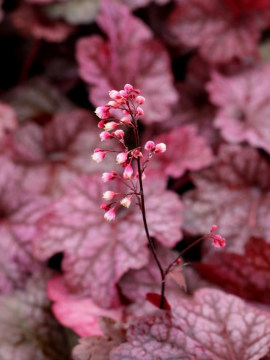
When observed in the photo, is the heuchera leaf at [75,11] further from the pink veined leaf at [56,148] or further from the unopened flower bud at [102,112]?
the unopened flower bud at [102,112]

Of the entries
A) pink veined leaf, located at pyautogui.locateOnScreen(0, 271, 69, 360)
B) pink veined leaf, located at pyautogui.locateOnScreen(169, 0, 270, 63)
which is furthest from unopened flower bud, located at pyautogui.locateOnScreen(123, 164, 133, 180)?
pink veined leaf, located at pyautogui.locateOnScreen(169, 0, 270, 63)

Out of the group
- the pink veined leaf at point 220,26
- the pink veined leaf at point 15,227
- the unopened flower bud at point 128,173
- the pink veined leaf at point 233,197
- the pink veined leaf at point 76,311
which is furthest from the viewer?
the pink veined leaf at point 220,26

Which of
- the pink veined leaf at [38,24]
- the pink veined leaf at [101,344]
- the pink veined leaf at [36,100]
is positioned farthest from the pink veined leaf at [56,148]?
the pink veined leaf at [101,344]

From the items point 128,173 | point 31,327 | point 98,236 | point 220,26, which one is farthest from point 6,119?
point 128,173

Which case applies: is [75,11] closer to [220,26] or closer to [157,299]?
[220,26]

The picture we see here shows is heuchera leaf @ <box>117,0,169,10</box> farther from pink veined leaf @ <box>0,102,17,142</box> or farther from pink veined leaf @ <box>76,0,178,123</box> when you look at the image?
pink veined leaf @ <box>0,102,17,142</box>
